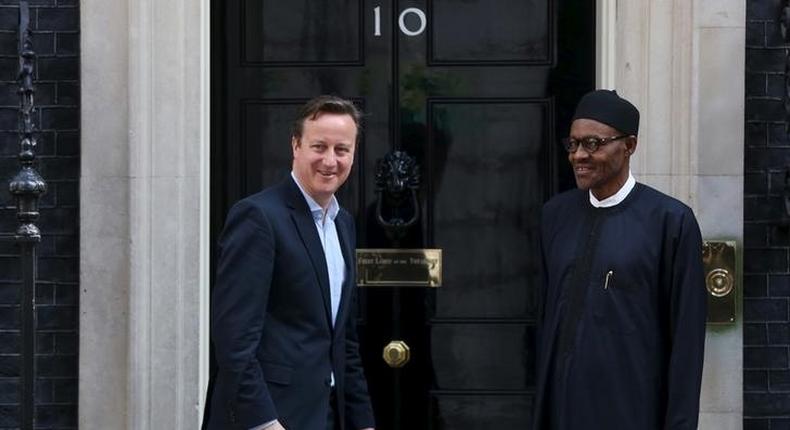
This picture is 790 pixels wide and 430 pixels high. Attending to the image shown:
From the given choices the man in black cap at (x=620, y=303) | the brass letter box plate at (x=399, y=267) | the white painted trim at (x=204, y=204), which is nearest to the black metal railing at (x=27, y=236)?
the white painted trim at (x=204, y=204)

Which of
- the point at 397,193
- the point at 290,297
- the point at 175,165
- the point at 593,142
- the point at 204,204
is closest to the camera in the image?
the point at 290,297

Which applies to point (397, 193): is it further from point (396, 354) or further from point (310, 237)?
point (310, 237)

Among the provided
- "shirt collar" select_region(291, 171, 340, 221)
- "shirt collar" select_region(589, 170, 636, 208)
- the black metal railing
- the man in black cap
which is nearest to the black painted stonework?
the black metal railing

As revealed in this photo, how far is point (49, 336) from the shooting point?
6.48m

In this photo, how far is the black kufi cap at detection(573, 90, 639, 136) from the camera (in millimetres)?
4754

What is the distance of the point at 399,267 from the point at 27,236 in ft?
5.60

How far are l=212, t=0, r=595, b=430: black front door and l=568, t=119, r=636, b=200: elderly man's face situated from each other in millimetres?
1981

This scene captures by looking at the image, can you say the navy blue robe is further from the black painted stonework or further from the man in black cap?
the black painted stonework

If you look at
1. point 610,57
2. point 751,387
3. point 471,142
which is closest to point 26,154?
point 471,142

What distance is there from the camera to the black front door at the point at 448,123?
6.77 metres

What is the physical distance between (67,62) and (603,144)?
2723mm

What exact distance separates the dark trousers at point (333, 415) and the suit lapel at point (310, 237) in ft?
0.83

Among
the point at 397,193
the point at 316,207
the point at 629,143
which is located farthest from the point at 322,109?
the point at 397,193

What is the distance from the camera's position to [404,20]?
267 inches
